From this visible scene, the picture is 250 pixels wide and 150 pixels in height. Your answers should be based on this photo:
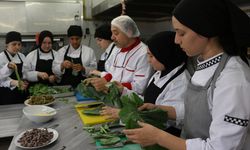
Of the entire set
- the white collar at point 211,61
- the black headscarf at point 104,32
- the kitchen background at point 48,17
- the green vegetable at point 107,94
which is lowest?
the green vegetable at point 107,94

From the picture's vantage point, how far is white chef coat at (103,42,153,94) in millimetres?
1779

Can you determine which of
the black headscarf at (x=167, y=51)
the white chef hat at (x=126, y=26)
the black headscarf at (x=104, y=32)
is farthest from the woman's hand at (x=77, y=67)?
the black headscarf at (x=167, y=51)

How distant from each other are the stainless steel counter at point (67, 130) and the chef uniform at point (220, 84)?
0.60 m

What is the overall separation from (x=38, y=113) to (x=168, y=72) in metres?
0.93

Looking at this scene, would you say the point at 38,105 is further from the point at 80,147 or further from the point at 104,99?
the point at 80,147

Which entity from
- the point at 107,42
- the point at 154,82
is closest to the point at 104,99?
the point at 154,82

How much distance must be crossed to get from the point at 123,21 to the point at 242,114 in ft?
4.32

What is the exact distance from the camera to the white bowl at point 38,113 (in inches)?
60.4

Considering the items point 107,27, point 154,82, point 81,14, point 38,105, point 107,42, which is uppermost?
point 81,14

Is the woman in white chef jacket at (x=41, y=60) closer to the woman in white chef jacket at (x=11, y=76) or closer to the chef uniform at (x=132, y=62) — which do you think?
the woman in white chef jacket at (x=11, y=76)

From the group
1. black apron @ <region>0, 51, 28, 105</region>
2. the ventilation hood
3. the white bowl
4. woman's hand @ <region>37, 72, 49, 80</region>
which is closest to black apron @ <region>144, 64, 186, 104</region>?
the white bowl

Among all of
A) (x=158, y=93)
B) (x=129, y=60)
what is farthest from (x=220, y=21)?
(x=129, y=60)

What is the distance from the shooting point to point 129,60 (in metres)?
1.91

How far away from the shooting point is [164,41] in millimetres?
1350
